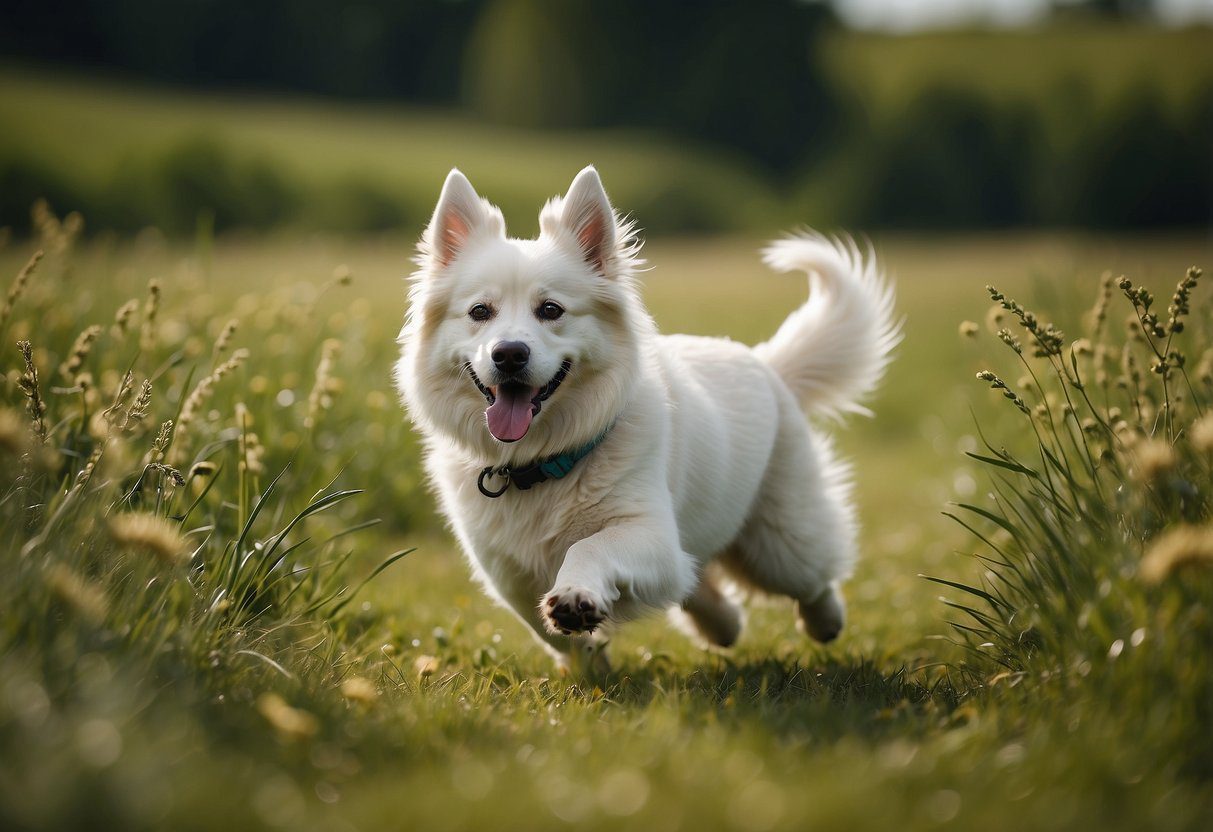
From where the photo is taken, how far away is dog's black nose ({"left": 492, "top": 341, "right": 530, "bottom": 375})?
354cm

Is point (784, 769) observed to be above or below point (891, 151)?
below

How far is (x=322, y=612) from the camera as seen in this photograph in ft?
13.0

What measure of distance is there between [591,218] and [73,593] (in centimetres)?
245

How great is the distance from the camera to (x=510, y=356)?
3.54m

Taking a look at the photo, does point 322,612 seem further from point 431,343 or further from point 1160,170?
point 1160,170

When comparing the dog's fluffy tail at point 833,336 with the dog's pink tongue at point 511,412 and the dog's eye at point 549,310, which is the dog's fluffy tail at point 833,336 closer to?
the dog's eye at point 549,310

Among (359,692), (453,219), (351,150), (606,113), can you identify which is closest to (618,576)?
(359,692)

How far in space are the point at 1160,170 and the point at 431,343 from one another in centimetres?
2489

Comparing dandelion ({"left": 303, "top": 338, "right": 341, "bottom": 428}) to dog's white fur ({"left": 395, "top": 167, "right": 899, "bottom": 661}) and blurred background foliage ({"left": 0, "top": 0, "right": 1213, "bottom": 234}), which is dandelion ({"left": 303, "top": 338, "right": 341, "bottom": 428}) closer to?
dog's white fur ({"left": 395, "top": 167, "right": 899, "bottom": 661})

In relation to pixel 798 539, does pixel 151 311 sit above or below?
above

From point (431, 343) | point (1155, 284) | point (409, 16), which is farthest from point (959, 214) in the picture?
point (431, 343)

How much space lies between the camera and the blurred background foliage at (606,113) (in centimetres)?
2250

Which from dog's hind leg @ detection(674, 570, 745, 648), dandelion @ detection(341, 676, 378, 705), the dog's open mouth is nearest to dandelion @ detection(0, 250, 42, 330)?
the dog's open mouth

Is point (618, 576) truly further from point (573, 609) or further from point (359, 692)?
point (359, 692)
